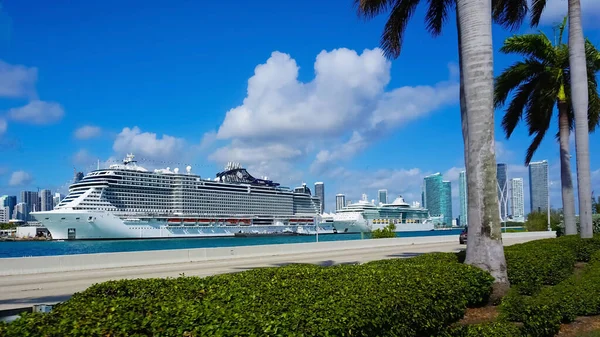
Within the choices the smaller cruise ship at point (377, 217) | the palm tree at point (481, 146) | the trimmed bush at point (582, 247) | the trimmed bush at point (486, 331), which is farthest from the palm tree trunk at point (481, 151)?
the smaller cruise ship at point (377, 217)

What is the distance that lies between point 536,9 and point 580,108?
3.60 metres

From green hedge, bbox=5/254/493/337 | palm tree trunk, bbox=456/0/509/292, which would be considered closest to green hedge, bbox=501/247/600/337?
green hedge, bbox=5/254/493/337

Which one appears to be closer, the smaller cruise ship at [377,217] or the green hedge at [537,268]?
the green hedge at [537,268]

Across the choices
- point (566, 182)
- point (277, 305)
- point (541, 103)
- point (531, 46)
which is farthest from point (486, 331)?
point (541, 103)

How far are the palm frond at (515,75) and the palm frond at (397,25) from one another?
26.9 feet

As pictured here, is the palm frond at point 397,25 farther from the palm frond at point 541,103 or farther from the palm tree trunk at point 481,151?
the palm frond at point 541,103

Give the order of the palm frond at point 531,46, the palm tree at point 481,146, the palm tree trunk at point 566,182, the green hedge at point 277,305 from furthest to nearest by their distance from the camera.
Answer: the palm frond at point 531,46
the palm tree trunk at point 566,182
the palm tree at point 481,146
the green hedge at point 277,305

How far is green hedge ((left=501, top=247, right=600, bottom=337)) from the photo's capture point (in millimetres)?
6637

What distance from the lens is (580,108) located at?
1578 centimetres

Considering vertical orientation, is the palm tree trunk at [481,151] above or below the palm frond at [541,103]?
below

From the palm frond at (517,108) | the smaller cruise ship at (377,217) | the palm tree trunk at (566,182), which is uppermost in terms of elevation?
the palm frond at (517,108)

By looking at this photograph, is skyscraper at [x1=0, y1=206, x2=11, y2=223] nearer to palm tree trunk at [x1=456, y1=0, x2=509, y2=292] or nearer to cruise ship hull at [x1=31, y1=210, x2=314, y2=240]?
cruise ship hull at [x1=31, y1=210, x2=314, y2=240]

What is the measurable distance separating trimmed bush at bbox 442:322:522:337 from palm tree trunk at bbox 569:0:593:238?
11.3 m

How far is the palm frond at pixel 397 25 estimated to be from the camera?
13625 mm
